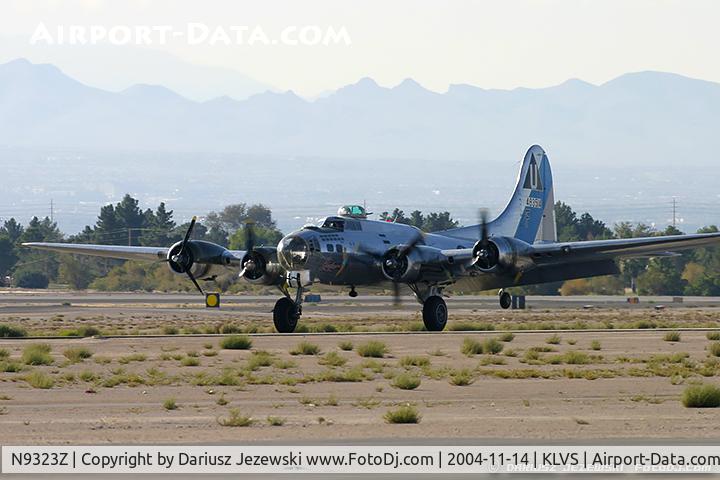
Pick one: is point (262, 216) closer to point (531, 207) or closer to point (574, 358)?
point (531, 207)

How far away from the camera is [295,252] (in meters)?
44.3

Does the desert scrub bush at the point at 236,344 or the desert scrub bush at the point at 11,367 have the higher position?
the desert scrub bush at the point at 236,344

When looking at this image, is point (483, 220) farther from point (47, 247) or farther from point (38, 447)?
point (38, 447)

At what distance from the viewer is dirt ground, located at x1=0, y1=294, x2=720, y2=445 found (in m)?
21.8

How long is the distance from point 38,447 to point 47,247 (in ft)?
118

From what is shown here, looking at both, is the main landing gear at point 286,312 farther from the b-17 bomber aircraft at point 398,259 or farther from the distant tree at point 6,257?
the distant tree at point 6,257

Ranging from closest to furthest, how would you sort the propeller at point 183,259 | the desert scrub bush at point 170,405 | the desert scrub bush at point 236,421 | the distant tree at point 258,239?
1. the desert scrub bush at point 236,421
2. the desert scrub bush at point 170,405
3. the propeller at point 183,259
4. the distant tree at point 258,239

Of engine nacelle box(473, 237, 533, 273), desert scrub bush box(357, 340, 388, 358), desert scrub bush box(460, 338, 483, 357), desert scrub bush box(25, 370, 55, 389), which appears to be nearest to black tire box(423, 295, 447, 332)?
engine nacelle box(473, 237, 533, 273)

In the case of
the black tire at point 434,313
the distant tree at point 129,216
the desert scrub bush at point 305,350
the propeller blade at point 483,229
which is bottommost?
the desert scrub bush at point 305,350

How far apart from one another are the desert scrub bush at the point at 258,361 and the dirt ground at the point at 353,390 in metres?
0.08

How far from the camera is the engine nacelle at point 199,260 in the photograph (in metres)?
48.5

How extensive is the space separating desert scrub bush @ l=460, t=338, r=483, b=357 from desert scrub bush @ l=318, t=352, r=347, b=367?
4.23 m

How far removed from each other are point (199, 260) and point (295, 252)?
5.93 m

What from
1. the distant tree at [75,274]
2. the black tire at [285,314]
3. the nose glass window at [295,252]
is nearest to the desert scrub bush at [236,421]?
the nose glass window at [295,252]
